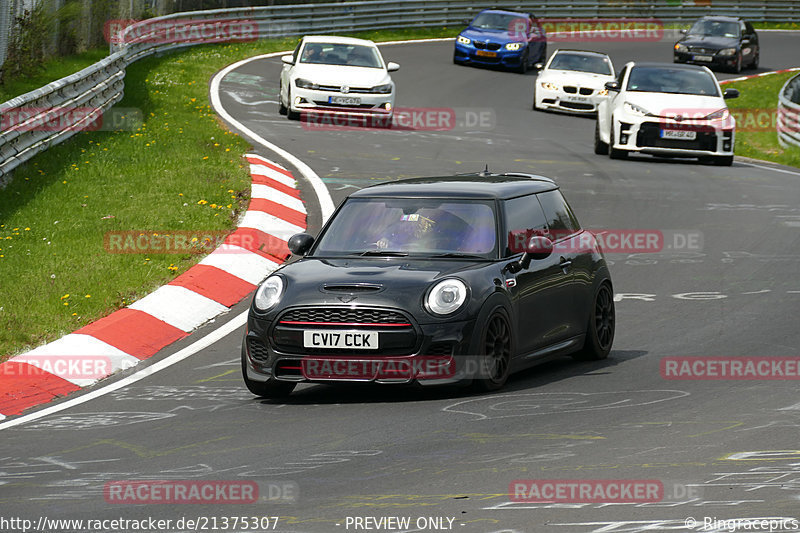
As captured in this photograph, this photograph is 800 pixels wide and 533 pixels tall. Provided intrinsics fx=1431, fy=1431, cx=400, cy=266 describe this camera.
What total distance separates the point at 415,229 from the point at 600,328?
1.82m

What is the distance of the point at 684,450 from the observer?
7.40 m

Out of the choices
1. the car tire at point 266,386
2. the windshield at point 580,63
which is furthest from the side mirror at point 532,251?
the windshield at point 580,63

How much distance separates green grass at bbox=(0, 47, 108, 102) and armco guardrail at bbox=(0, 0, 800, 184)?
748mm

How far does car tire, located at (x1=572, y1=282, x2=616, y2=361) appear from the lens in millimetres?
10516

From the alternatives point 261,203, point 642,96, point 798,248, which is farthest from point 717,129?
point 261,203

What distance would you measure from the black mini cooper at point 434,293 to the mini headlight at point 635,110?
497 inches

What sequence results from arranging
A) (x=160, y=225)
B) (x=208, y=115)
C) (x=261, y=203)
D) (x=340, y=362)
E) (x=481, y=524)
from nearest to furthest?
1. (x=481, y=524)
2. (x=340, y=362)
3. (x=160, y=225)
4. (x=261, y=203)
5. (x=208, y=115)

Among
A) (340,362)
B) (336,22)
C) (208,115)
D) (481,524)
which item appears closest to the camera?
(481,524)

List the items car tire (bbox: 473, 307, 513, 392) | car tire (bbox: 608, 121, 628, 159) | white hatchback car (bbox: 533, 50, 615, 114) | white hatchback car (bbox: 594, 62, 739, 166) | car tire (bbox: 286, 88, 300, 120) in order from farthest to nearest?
white hatchback car (bbox: 533, 50, 615, 114)
car tire (bbox: 286, 88, 300, 120)
car tire (bbox: 608, 121, 628, 159)
white hatchback car (bbox: 594, 62, 739, 166)
car tire (bbox: 473, 307, 513, 392)

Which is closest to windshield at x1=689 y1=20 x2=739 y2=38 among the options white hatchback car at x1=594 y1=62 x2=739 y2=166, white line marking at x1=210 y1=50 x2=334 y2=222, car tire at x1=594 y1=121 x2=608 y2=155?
white line marking at x1=210 y1=50 x2=334 y2=222

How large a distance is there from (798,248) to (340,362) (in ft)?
26.6

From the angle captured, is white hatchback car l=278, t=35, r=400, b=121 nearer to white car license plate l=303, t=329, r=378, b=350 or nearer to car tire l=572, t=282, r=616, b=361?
car tire l=572, t=282, r=616, b=361

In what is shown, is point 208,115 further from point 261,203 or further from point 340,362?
point 340,362

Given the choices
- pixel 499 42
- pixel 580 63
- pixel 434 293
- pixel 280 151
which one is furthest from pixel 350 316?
pixel 499 42
